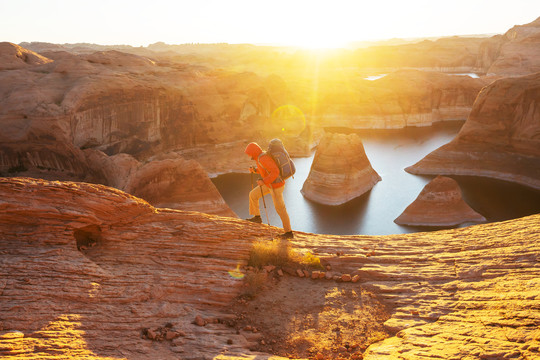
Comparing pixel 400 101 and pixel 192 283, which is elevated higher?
pixel 400 101

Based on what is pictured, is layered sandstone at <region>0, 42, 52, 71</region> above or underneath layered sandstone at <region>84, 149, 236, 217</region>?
above

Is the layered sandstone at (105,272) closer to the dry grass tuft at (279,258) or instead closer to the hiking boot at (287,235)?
the dry grass tuft at (279,258)

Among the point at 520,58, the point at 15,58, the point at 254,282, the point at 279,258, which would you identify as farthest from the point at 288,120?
the point at 520,58

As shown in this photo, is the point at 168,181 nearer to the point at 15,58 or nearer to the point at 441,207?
the point at 441,207

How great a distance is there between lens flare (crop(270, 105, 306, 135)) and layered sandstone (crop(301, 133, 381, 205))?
19483 mm

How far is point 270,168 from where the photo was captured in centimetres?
886

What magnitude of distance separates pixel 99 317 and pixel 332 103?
59450 mm

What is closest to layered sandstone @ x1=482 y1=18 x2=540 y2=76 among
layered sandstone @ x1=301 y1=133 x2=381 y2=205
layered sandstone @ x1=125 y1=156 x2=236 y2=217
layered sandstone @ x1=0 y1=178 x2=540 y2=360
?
layered sandstone @ x1=301 y1=133 x2=381 y2=205

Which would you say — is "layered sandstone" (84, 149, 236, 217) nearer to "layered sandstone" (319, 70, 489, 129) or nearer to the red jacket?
the red jacket

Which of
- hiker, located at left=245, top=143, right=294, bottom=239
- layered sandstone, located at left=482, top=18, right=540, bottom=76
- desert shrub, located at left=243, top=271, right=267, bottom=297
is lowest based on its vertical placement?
desert shrub, located at left=243, top=271, right=267, bottom=297

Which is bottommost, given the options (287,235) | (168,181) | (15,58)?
(168,181)

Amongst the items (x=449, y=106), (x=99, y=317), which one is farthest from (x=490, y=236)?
(x=449, y=106)

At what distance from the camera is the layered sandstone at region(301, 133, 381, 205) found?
101 ft

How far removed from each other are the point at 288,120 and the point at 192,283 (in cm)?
4720
